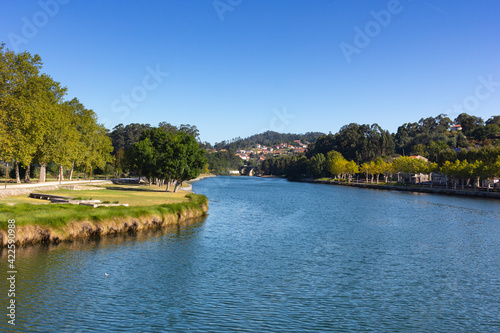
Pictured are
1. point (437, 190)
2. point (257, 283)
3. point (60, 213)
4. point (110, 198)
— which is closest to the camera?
point (257, 283)

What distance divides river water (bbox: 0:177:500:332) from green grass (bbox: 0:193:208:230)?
9.27 feet

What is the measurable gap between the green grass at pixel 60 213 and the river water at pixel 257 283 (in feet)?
9.27

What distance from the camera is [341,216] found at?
190 feet

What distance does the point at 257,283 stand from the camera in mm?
22703

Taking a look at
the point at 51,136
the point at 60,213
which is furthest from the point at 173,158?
the point at 60,213

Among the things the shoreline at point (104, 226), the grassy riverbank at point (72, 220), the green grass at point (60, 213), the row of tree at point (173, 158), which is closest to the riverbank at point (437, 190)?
the row of tree at point (173, 158)

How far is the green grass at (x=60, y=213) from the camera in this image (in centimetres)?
3094

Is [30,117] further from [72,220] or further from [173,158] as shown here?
[72,220]

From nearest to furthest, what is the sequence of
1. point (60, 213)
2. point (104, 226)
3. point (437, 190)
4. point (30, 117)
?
point (60, 213) < point (104, 226) < point (30, 117) < point (437, 190)

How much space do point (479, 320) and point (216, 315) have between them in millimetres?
12370

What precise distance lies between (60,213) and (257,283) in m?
21.1

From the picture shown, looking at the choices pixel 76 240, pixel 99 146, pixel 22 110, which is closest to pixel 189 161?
pixel 22 110

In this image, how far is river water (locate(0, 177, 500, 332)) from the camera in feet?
55.9

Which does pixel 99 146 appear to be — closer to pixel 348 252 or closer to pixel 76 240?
pixel 76 240
